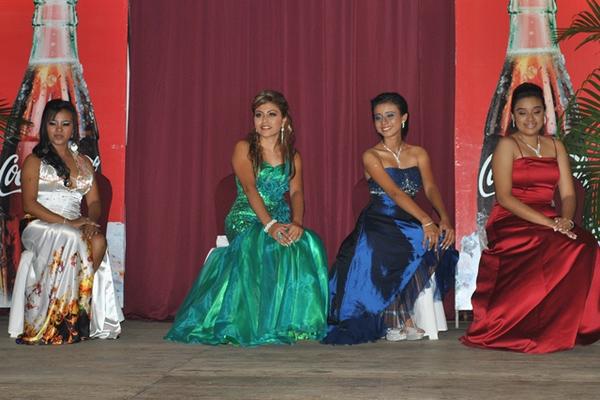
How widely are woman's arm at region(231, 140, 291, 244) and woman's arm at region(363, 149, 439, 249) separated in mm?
560

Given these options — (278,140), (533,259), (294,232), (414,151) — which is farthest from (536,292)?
(278,140)

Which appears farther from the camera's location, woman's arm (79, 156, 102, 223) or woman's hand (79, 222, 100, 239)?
woman's arm (79, 156, 102, 223)

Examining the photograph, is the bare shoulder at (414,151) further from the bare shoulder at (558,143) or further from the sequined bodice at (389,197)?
the bare shoulder at (558,143)

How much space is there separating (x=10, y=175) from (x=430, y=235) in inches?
107

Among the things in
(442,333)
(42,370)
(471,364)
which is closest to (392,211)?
(442,333)

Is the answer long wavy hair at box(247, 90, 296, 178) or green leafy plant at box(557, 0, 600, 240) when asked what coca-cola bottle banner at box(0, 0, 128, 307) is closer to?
long wavy hair at box(247, 90, 296, 178)

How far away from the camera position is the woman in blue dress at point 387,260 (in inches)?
181

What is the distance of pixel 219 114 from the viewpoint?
570 cm

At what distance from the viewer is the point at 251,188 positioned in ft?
15.7

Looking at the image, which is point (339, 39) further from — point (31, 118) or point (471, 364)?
point (471, 364)

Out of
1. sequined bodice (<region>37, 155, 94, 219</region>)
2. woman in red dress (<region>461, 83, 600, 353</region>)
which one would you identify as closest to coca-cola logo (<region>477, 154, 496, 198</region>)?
woman in red dress (<region>461, 83, 600, 353</region>)

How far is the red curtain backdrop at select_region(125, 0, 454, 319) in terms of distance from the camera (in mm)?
5574

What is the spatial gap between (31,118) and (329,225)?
1.93 metres

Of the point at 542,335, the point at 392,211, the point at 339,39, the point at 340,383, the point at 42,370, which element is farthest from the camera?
the point at 339,39
